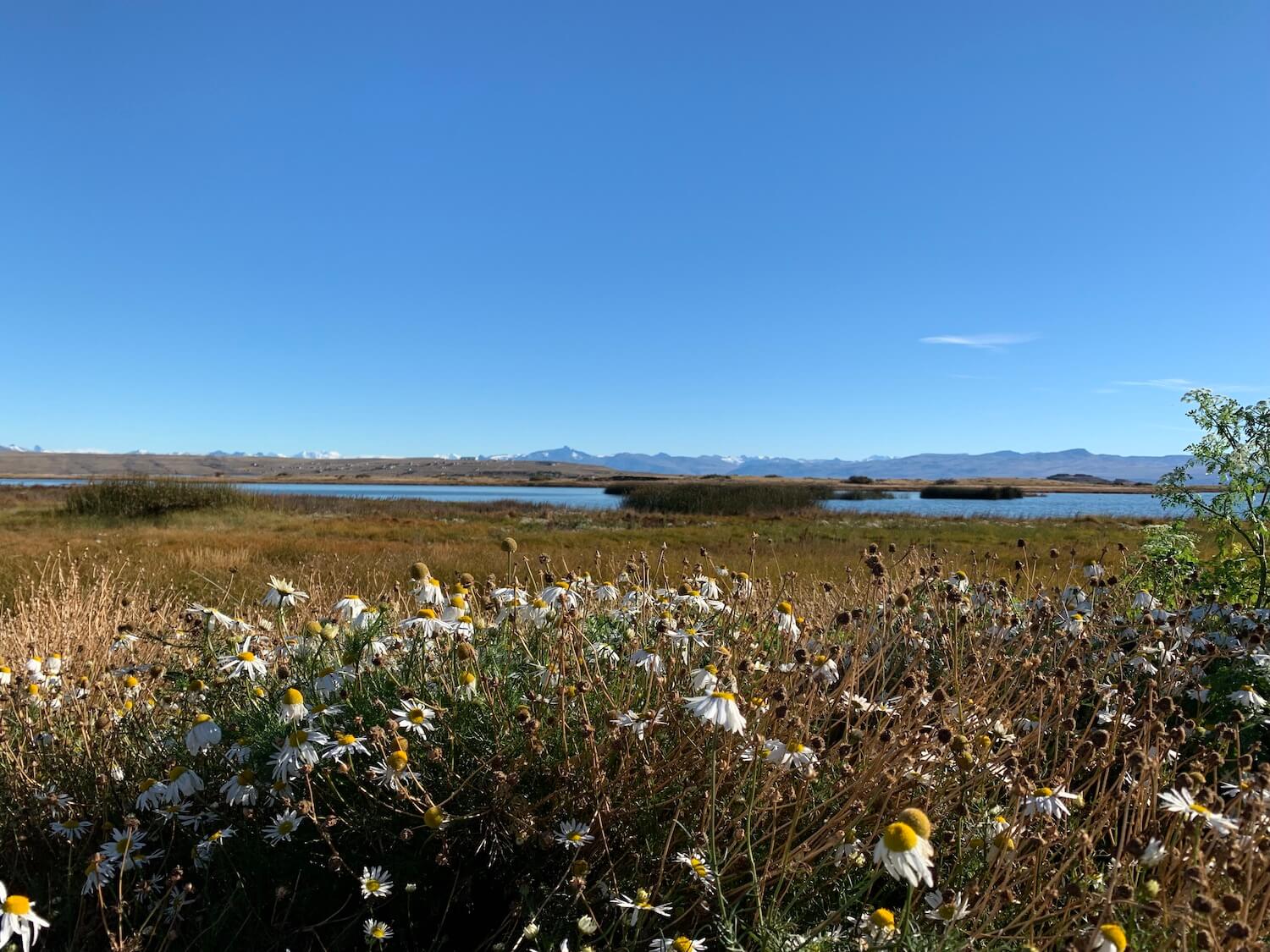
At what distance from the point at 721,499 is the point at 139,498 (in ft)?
110

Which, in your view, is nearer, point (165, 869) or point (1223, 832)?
point (1223, 832)

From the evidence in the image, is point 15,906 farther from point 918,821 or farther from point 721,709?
point 918,821

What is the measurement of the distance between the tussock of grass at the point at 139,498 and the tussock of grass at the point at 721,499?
25606 mm

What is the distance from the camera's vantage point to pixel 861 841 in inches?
97.0

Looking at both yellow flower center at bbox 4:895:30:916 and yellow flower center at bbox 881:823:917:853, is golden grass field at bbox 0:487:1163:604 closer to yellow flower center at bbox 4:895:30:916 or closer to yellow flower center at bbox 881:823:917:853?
yellow flower center at bbox 881:823:917:853

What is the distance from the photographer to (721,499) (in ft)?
170

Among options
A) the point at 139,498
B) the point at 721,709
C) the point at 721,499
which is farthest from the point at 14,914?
the point at 721,499

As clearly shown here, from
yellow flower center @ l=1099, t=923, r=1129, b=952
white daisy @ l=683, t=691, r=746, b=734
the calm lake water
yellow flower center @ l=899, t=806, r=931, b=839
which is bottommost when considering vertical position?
the calm lake water

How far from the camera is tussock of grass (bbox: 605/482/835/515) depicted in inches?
1975

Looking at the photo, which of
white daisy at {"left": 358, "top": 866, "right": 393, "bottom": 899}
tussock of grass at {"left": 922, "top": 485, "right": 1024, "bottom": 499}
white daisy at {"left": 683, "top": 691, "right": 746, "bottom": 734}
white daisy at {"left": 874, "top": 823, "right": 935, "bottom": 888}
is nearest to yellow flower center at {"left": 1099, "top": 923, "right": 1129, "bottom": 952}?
white daisy at {"left": 874, "top": 823, "right": 935, "bottom": 888}

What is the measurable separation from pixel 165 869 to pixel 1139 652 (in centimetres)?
445

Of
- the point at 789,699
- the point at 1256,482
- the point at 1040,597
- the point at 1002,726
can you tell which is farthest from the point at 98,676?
the point at 1256,482

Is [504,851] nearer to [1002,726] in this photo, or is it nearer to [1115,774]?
[1002,726]

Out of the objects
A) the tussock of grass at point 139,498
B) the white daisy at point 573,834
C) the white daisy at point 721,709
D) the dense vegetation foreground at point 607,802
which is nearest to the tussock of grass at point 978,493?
the tussock of grass at point 139,498
